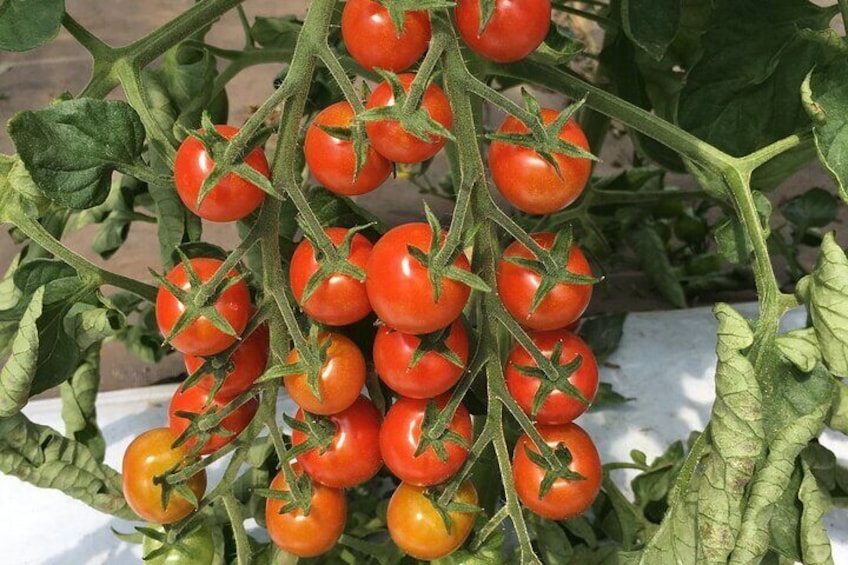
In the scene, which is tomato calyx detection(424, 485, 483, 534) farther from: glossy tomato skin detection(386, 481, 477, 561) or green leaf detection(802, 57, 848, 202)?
green leaf detection(802, 57, 848, 202)

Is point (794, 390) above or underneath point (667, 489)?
above

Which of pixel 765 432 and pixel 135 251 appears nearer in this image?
pixel 765 432

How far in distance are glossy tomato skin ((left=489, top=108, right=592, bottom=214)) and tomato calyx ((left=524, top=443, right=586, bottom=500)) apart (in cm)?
15

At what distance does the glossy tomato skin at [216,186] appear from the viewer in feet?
1.53

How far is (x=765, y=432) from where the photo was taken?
0.51 meters

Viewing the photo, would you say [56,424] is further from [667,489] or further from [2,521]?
[667,489]

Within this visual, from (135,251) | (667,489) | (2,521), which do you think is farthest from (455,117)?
(135,251)

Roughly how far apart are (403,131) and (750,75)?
16.2 inches

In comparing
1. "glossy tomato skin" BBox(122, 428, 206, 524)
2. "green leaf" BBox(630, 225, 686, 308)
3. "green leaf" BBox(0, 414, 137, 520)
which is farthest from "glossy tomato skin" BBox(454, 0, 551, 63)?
"green leaf" BBox(630, 225, 686, 308)

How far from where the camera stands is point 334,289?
48 cm

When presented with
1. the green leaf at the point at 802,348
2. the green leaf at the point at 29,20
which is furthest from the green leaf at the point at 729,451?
the green leaf at the point at 29,20

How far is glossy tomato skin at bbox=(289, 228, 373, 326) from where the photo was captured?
1.57 ft

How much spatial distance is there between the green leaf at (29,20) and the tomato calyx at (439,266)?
0.33 meters

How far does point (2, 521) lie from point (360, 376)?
537 mm
